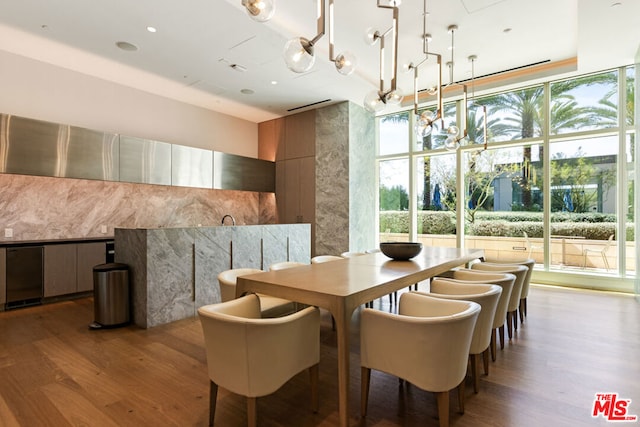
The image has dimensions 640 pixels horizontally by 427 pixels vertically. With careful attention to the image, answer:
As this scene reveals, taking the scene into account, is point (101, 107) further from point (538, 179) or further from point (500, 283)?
point (538, 179)

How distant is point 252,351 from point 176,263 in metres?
2.52

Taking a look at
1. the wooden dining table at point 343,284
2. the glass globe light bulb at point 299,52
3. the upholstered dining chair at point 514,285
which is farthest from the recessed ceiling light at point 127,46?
the upholstered dining chair at point 514,285

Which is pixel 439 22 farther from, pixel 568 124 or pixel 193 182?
pixel 193 182

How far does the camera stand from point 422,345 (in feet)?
5.60

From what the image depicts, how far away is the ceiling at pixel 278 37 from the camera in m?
3.66

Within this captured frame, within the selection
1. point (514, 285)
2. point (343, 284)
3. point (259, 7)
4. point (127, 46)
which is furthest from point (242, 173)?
point (514, 285)

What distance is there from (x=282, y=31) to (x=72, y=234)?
4339 millimetres

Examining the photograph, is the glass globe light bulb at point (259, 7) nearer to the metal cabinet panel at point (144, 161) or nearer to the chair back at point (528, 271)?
the chair back at point (528, 271)

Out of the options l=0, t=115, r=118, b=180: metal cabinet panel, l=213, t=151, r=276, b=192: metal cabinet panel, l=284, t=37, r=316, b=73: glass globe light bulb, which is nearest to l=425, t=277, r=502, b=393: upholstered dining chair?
l=284, t=37, r=316, b=73: glass globe light bulb

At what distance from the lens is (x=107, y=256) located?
5.00 meters

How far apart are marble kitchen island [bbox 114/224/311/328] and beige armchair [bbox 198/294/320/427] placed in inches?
82.5

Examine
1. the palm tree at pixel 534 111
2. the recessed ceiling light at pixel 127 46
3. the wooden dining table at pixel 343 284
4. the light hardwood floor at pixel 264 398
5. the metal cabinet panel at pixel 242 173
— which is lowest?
the light hardwood floor at pixel 264 398

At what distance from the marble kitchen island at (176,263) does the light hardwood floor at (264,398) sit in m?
0.29

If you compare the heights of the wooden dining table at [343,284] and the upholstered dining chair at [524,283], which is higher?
the wooden dining table at [343,284]
